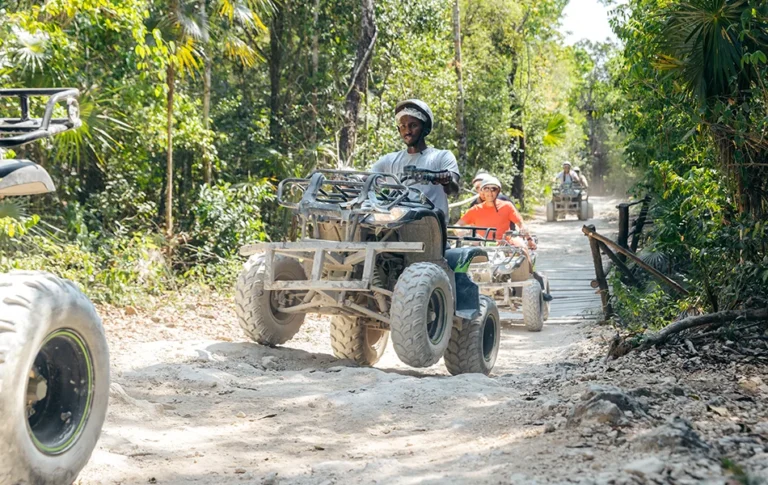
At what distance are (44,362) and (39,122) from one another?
1.06m

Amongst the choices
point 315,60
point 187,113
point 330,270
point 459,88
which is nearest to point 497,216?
point 330,270

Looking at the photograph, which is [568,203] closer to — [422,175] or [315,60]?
[315,60]

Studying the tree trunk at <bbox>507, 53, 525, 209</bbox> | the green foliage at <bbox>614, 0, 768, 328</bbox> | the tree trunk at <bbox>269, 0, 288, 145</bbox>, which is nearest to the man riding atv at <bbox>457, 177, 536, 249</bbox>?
the green foliage at <bbox>614, 0, 768, 328</bbox>

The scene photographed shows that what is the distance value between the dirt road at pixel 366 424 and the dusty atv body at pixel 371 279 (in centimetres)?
34

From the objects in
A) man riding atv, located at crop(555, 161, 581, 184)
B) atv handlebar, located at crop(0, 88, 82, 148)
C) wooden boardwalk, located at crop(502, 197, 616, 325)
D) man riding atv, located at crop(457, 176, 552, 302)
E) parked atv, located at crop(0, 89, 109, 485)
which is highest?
man riding atv, located at crop(555, 161, 581, 184)

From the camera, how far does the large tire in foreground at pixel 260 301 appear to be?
8.10m

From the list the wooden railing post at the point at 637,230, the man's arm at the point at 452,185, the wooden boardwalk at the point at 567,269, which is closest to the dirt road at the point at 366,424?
the man's arm at the point at 452,185

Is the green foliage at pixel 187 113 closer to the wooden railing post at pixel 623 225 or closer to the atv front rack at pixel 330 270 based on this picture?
the atv front rack at pixel 330 270

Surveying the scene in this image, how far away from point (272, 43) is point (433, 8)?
13.7 ft

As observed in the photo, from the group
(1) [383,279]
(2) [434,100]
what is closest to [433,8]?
(2) [434,100]

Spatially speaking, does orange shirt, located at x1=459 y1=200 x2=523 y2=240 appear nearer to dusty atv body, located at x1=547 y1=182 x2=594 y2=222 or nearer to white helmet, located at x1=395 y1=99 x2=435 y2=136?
white helmet, located at x1=395 y1=99 x2=435 y2=136

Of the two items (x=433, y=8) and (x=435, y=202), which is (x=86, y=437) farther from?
(x=433, y=8)

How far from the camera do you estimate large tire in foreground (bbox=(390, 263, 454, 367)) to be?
732 centimetres

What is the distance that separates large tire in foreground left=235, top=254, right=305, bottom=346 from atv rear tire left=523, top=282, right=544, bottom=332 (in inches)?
201
